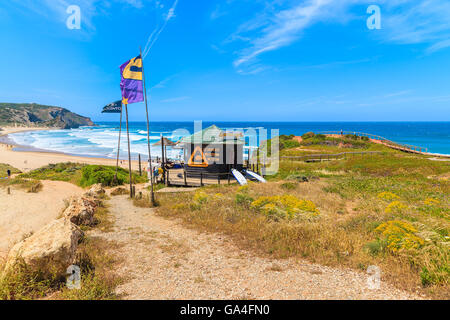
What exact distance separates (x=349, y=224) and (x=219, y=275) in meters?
4.98

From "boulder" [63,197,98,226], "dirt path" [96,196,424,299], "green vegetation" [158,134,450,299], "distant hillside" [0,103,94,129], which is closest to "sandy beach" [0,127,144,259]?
"boulder" [63,197,98,226]

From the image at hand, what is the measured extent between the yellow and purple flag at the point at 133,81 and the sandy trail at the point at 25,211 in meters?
6.93

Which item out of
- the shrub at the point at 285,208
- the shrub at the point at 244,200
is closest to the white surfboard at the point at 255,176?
the shrub at the point at 244,200

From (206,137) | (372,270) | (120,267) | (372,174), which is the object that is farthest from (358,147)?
(120,267)

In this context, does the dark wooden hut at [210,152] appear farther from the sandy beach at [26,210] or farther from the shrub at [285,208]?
the sandy beach at [26,210]

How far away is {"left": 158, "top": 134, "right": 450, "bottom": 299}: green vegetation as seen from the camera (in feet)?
16.3

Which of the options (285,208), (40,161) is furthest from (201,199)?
(40,161)

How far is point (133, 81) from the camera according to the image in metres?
11.3

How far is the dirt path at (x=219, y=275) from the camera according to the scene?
4.30m

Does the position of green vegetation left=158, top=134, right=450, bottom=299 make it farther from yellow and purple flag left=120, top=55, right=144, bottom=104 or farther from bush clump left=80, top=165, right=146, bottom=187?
bush clump left=80, top=165, right=146, bottom=187

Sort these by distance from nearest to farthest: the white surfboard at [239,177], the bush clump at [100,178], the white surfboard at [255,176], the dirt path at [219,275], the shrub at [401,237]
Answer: the dirt path at [219,275] < the shrub at [401,237] < the white surfboard at [239,177] < the white surfboard at [255,176] < the bush clump at [100,178]

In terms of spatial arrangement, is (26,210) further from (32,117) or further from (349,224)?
(32,117)

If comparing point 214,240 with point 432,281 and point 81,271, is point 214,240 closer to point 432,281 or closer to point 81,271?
point 81,271
